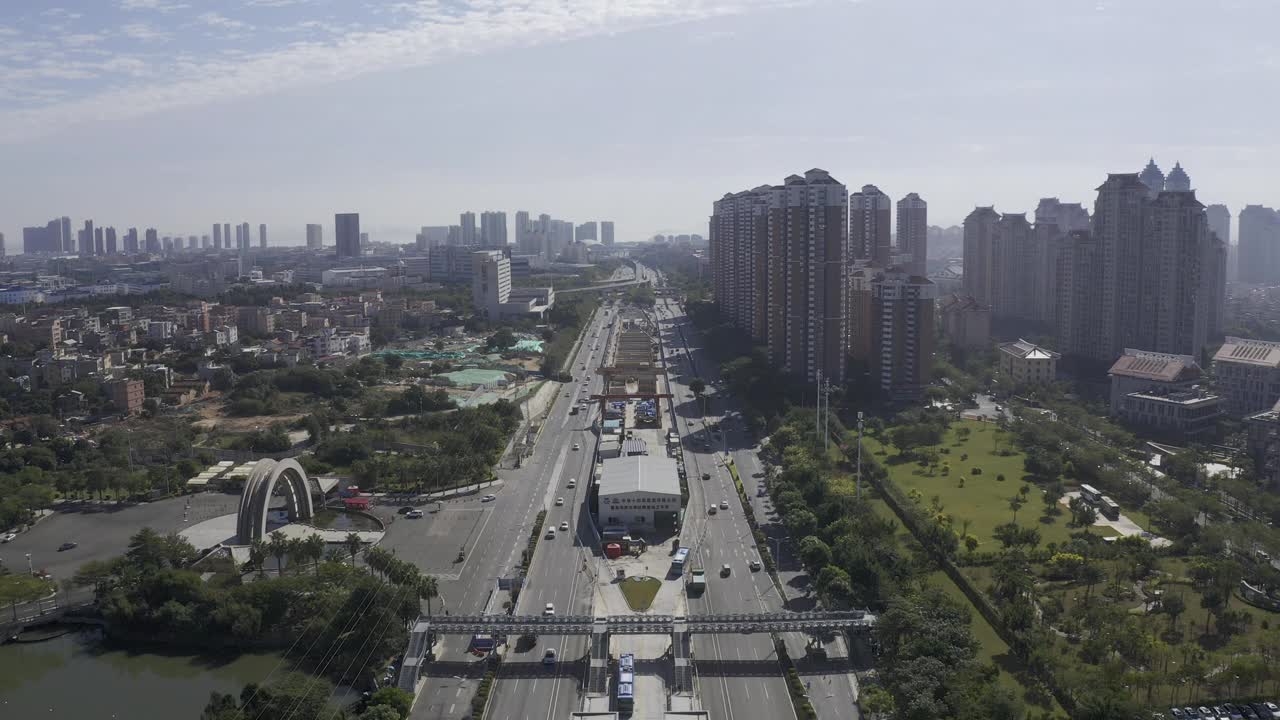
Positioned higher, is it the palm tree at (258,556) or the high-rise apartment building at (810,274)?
the high-rise apartment building at (810,274)

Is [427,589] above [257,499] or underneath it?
underneath

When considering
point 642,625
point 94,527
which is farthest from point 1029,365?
point 94,527

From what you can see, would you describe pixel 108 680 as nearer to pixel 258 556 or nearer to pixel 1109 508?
pixel 258 556

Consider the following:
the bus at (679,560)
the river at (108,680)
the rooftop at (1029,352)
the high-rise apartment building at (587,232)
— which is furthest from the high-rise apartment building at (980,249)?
the high-rise apartment building at (587,232)

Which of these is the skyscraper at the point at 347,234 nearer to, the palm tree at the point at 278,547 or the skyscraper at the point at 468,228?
the skyscraper at the point at 468,228

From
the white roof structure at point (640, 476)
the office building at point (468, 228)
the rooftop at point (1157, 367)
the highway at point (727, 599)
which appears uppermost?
the office building at point (468, 228)

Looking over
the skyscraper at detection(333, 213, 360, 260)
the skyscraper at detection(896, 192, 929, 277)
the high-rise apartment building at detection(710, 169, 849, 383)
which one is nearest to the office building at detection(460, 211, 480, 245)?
the skyscraper at detection(333, 213, 360, 260)
